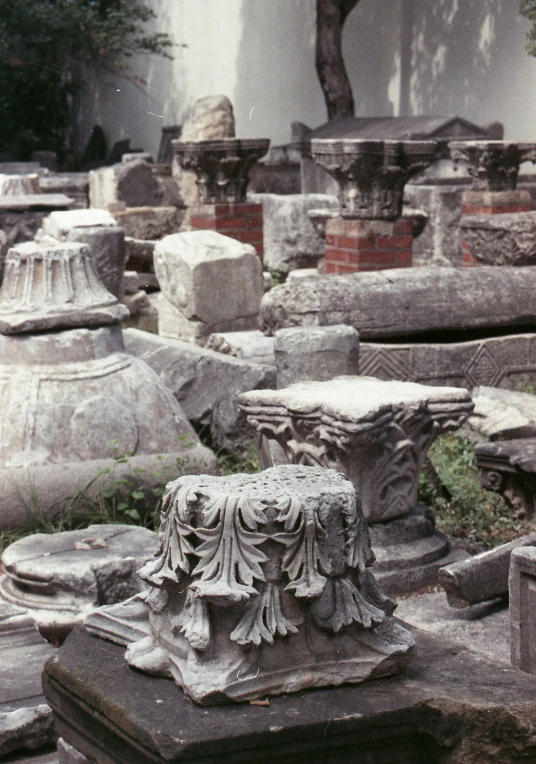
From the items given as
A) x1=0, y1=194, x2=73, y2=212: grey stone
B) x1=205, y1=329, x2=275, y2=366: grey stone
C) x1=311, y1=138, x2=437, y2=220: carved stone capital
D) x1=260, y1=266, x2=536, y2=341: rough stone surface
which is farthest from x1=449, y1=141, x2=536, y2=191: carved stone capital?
x1=205, y1=329, x2=275, y2=366: grey stone

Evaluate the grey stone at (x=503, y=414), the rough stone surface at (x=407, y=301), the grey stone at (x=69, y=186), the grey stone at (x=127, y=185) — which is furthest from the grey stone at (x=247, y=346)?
the grey stone at (x=69, y=186)

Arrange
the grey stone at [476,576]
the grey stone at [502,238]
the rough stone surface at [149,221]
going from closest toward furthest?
the grey stone at [476,576], the grey stone at [502,238], the rough stone surface at [149,221]

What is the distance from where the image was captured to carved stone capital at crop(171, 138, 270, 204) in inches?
387

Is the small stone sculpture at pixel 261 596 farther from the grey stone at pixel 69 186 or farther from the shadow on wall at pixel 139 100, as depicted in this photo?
the shadow on wall at pixel 139 100

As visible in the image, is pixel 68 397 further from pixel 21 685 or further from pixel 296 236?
pixel 296 236

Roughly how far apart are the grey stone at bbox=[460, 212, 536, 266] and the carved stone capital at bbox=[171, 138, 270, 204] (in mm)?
→ 2472

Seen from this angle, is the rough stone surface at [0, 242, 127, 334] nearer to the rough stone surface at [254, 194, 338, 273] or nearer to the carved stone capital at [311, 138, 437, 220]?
the carved stone capital at [311, 138, 437, 220]

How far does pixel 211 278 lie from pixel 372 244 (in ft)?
4.18

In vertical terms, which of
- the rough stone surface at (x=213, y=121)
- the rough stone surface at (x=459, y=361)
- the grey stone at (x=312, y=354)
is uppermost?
the rough stone surface at (x=213, y=121)

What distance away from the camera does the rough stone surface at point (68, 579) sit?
376cm

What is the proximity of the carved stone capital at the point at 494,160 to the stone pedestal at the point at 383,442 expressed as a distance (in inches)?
235

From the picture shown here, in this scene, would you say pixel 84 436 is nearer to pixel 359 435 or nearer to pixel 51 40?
pixel 359 435

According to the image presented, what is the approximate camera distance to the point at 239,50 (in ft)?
57.9

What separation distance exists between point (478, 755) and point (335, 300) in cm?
432
